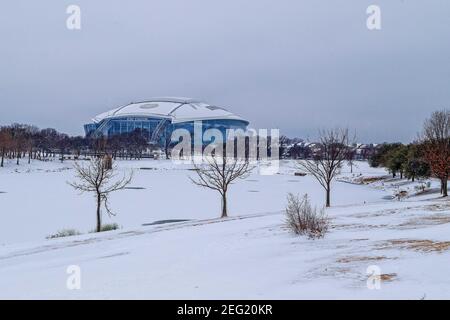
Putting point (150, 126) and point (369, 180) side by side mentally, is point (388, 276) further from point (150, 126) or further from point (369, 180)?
point (150, 126)

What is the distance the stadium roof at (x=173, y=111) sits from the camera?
16362 centimetres

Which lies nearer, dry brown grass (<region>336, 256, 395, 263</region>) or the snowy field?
the snowy field

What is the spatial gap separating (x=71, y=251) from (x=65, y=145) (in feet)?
308

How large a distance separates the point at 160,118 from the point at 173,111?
274 inches

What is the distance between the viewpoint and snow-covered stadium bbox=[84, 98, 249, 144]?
6294 inches

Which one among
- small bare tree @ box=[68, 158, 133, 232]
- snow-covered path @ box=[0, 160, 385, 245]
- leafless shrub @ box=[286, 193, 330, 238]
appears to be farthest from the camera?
snow-covered path @ box=[0, 160, 385, 245]

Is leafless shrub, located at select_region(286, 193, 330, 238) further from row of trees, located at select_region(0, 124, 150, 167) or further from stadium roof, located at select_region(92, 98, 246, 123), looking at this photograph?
stadium roof, located at select_region(92, 98, 246, 123)

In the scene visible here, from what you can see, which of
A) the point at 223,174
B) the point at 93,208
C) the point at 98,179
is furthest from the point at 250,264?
the point at 93,208

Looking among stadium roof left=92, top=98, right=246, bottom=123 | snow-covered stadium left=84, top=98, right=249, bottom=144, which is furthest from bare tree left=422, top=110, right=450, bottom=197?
stadium roof left=92, top=98, right=246, bottom=123

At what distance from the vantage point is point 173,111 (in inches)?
6535

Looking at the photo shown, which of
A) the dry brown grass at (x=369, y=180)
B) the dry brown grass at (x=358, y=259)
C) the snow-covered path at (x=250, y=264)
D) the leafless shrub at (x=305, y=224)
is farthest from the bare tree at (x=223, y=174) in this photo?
the dry brown grass at (x=369, y=180)
